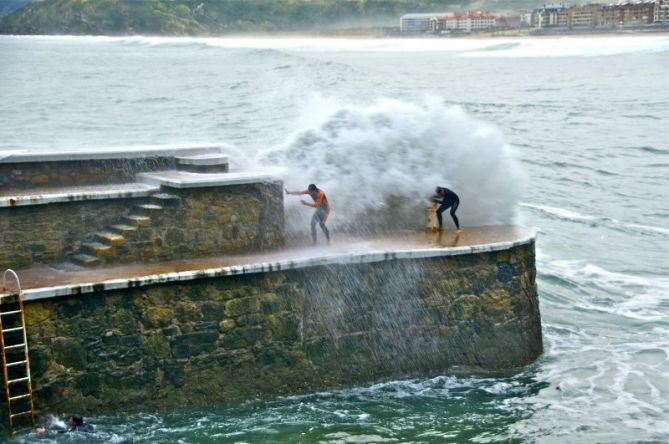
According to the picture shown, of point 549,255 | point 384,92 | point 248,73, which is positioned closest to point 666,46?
point 248,73

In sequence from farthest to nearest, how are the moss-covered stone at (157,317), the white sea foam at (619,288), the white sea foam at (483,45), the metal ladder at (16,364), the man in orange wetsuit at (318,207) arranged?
the white sea foam at (483,45) < the white sea foam at (619,288) < the man in orange wetsuit at (318,207) < the moss-covered stone at (157,317) < the metal ladder at (16,364)

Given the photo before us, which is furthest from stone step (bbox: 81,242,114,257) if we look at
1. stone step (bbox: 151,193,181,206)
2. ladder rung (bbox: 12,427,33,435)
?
ladder rung (bbox: 12,427,33,435)

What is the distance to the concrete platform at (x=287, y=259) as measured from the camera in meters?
11.4

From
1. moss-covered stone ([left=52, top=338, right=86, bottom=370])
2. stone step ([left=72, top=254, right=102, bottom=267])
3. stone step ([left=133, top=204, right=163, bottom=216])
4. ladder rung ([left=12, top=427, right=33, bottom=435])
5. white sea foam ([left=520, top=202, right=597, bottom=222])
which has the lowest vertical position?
white sea foam ([left=520, top=202, right=597, bottom=222])

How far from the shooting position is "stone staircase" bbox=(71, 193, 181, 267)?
40.6ft

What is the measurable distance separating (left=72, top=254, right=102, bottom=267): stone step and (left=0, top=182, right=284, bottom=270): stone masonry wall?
0.45ft

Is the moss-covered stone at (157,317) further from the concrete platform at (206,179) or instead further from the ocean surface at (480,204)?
the concrete platform at (206,179)

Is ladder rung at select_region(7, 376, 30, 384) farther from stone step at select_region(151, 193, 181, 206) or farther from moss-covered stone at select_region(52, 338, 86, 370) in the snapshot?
stone step at select_region(151, 193, 181, 206)

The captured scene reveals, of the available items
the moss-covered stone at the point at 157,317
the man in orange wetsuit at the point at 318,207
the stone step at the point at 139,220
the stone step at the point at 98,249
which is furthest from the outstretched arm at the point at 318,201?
the moss-covered stone at the point at 157,317

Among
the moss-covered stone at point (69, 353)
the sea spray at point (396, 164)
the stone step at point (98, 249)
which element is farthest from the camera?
the sea spray at point (396, 164)

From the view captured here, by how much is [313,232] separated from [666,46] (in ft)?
286

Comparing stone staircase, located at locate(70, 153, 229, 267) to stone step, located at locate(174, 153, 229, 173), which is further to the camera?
stone step, located at locate(174, 153, 229, 173)

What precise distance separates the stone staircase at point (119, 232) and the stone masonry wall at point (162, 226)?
0.10 ft

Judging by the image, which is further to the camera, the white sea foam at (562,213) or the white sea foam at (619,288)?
the white sea foam at (562,213)
